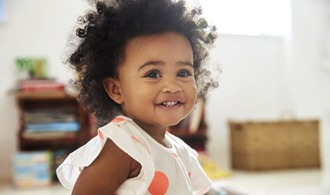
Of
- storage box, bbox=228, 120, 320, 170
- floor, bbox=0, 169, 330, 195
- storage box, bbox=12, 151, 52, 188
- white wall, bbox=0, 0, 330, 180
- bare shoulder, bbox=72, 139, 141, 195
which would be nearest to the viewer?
bare shoulder, bbox=72, 139, 141, 195

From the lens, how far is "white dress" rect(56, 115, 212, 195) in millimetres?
661

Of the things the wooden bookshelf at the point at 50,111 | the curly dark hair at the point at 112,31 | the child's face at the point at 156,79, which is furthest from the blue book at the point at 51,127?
the child's face at the point at 156,79

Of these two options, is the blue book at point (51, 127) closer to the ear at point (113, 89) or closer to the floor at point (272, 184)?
the floor at point (272, 184)

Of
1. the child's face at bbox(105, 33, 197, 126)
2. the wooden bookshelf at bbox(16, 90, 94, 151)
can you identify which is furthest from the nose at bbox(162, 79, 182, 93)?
the wooden bookshelf at bbox(16, 90, 94, 151)

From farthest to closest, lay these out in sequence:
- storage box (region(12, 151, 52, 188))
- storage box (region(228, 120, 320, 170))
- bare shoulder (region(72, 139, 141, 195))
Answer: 1. storage box (region(228, 120, 320, 170))
2. storage box (region(12, 151, 52, 188))
3. bare shoulder (region(72, 139, 141, 195))

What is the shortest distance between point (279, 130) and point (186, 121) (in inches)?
25.9

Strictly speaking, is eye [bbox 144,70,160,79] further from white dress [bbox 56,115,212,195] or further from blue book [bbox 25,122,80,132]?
blue book [bbox 25,122,80,132]

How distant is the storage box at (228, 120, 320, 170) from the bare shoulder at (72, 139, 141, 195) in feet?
7.38

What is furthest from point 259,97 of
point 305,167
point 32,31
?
point 32,31

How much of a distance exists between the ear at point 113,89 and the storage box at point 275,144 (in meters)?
2.16

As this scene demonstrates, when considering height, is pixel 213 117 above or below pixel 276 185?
above

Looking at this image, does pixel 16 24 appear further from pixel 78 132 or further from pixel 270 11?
pixel 270 11

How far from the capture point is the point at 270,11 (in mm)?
3416

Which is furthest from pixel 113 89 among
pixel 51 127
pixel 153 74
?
pixel 51 127
